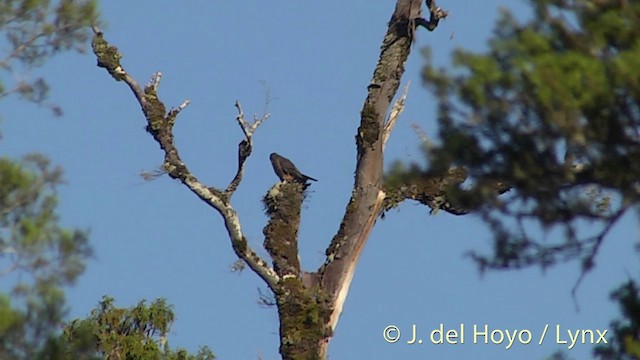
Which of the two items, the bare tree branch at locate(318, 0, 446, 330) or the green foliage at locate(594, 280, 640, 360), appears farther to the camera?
the bare tree branch at locate(318, 0, 446, 330)

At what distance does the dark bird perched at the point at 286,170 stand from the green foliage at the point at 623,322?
7162 mm

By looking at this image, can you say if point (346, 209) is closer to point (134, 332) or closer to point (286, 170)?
point (286, 170)

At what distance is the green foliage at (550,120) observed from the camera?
7637 mm

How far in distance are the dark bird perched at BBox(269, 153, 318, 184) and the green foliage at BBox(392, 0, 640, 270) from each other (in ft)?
23.0

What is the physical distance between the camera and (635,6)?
780cm

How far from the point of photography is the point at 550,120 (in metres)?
7.75

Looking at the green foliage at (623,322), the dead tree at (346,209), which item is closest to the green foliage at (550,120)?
the green foliage at (623,322)

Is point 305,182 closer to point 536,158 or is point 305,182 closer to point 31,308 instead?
point 31,308

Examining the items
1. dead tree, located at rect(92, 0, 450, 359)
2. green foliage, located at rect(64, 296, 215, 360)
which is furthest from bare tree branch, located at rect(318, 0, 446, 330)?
green foliage, located at rect(64, 296, 215, 360)

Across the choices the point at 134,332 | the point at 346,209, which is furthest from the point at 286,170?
the point at 134,332

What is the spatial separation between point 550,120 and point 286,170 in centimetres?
792

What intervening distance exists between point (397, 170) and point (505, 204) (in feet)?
2.29

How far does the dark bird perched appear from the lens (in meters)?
15.4

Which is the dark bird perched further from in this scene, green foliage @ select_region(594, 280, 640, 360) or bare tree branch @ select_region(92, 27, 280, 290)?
green foliage @ select_region(594, 280, 640, 360)
